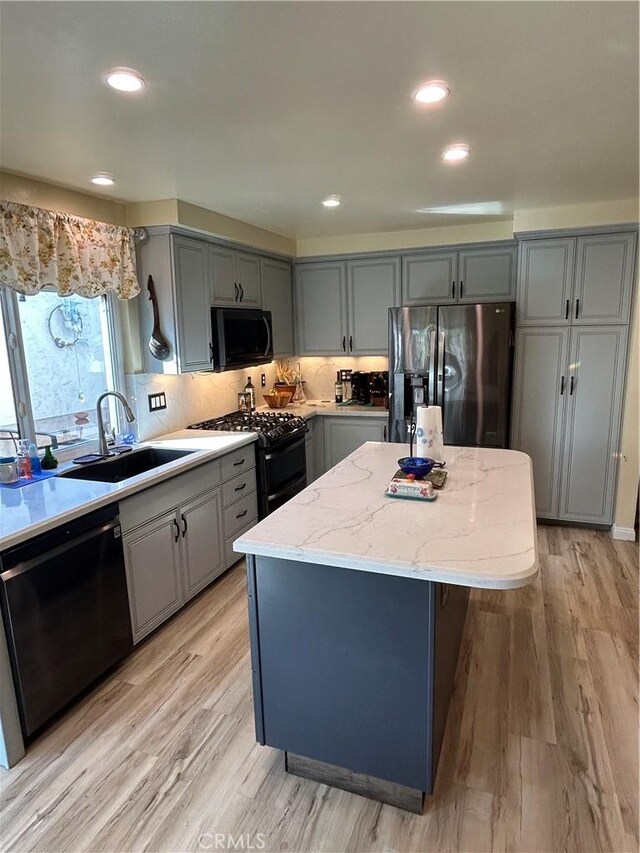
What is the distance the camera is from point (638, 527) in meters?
3.90

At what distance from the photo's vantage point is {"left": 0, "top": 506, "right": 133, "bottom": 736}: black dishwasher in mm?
1872

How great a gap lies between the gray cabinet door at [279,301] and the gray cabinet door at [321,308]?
0.11 meters

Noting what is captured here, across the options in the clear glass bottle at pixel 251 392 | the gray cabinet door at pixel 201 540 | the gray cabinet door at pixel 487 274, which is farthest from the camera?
the clear glass bottle at pixel 251 392

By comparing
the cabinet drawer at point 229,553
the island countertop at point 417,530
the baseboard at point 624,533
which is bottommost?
the baseboard at point 624,533

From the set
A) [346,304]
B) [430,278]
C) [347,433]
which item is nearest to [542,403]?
[430,278]

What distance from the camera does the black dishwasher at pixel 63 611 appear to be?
1872 millimetres

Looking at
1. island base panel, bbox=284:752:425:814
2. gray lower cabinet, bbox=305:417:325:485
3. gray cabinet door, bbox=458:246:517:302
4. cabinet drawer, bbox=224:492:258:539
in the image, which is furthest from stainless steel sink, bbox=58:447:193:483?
gray cabinet door, bbox=458:246:517:302

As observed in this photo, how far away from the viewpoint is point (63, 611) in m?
2.06

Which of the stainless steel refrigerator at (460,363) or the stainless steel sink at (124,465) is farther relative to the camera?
the stainless steel refrigerator at (460,363)

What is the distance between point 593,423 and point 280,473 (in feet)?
7.81

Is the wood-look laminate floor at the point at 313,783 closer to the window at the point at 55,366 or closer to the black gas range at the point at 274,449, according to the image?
the black gas range at the point at 274,449

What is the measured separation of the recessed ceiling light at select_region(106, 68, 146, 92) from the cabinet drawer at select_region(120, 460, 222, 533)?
168cm

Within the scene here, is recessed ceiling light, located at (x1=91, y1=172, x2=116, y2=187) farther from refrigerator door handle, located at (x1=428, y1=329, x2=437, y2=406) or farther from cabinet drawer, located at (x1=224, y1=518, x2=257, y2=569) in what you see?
refrigerator door handle, located at (x1=428, y1=329, x2=437, y2=406)

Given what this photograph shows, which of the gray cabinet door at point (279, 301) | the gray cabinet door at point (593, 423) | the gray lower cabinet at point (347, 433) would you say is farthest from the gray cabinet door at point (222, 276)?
the gray cabinet door at point (593, 423)
